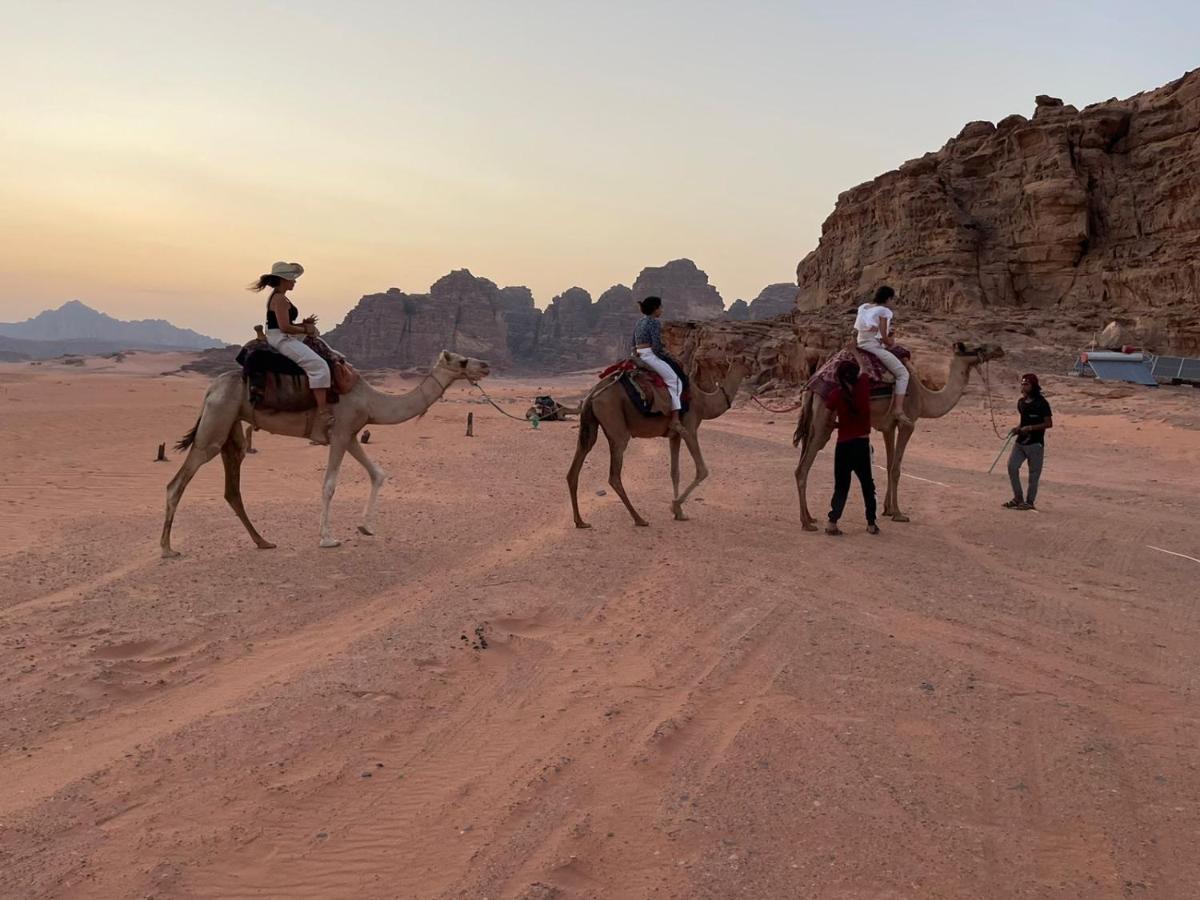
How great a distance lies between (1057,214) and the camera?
142ft

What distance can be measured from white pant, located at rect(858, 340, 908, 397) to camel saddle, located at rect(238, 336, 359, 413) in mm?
6458

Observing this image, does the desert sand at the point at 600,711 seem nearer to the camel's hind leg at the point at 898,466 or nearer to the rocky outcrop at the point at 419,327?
the camel's hind leg at the point at 898,466

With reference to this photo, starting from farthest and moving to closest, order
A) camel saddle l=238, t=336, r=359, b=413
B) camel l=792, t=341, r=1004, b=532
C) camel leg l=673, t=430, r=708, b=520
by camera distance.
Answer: camel leg l=673, t=430, r=708, b=520 → camel l=792, t=341, r=1004, b=532 → camel saddle l=238, t=336, r=359, b=413

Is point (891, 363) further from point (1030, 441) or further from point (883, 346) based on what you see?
point (1030, 441)

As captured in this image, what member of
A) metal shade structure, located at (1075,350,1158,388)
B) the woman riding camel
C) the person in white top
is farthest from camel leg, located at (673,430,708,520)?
metal shade structure, located at (1075,350,1158,388)

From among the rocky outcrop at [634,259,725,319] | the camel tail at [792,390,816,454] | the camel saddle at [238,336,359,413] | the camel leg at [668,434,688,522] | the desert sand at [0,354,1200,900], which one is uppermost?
the rocky outcrop at [634,259,725,319]

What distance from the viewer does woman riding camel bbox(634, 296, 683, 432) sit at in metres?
9.62

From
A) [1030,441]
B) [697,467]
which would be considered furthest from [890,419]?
[697,467]

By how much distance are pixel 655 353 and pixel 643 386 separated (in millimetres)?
466

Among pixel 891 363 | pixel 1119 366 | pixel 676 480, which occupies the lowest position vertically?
pixel 676 480

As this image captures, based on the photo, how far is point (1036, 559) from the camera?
311 inches

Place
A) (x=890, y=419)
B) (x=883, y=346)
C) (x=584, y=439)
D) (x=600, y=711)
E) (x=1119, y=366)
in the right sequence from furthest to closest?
(x=1119, y=366) < (x=890, y=419) < (x=883, y=346) < (x=584, y=439) < (x=600, y=711)

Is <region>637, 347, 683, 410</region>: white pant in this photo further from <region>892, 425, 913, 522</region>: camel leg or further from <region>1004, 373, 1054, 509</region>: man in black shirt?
<region>1004, 373, 1054, 509</region>: man in black shirt

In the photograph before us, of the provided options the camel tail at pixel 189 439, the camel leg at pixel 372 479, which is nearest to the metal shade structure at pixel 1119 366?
the camel leg at pixel 372 479
